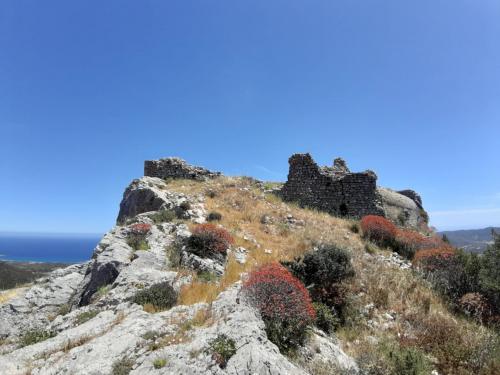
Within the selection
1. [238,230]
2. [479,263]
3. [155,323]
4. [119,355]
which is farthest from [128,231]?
[479,263]

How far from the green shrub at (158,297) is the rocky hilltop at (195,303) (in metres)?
0.04

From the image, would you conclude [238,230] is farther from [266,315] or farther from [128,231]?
[266,315]

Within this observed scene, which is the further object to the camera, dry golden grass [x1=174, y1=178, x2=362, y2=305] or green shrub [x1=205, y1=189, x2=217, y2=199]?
green shrub [x1=205, y1=189, x2=217, y2=199]

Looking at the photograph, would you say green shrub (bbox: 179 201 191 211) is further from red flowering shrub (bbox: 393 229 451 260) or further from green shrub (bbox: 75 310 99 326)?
red flowering shrub (bbox: 393 229 451 260)

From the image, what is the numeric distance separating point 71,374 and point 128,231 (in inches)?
367

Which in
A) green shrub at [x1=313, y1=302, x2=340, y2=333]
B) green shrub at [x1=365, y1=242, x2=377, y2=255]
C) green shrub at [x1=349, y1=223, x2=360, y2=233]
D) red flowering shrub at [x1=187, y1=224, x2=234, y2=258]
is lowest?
green shrub at [x1=313, y1=302, x2=340, y2=333]

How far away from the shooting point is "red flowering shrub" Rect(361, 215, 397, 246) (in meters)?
17.5

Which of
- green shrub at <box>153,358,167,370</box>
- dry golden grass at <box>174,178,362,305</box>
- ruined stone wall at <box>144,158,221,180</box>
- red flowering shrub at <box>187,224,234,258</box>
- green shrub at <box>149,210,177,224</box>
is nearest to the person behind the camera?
Answer: green shrub at <box>153,358,167,370</box>

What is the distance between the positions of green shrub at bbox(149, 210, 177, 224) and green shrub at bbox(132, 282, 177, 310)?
7.22 meters

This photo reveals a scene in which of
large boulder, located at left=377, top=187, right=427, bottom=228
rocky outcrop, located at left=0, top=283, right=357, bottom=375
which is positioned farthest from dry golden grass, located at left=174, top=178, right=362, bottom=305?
large boulder, located at left=377, top=187, right=427, bottom=228

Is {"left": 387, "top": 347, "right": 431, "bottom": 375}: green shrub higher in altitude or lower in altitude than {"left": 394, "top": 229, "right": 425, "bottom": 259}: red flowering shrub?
lower

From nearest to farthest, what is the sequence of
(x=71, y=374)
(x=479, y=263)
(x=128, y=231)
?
(x=71, y=374) → (x=479, y=263) → (x=128, y=231)

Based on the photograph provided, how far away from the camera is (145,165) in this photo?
91.1 ft

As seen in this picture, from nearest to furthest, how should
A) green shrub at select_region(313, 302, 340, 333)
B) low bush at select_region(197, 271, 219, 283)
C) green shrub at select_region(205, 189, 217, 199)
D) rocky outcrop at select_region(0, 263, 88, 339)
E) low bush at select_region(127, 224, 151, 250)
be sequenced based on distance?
green shrub at select_region(313, 302, 340, 333)
low bush at select_region(197, 271, 219, 283)
rocky outcrop at select_region(0, 263, 88, 339)
low bush at select_region(127, 224, 151, 250)
green shrub at select_region(205, 189, 217, 199)
